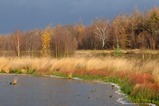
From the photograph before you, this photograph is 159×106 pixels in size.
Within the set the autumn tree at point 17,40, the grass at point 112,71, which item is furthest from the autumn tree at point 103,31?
the grass at point 112,71

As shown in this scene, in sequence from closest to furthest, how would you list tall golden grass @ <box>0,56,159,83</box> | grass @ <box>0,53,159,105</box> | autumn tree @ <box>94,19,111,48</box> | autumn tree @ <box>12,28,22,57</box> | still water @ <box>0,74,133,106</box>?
still water @ <box>0,74,133,106</box>
grass @ <box>0,53,159,105</box>
tall golden grass @ <box>0,56,159,83</box>
autumn tree @ <box>12,28,22,57</box>
autumn tree @ <box>94,19,111,48</box>

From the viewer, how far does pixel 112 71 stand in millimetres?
12828

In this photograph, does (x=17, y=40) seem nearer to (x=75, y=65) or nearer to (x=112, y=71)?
(x=75, y=65)

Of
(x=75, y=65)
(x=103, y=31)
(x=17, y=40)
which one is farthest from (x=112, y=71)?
(x=103, y=31)

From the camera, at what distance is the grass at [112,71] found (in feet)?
24.2

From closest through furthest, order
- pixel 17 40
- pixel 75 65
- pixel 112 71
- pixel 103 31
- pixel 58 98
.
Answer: pixel 58 98
pixel 112 71
pixel 75 65
pixel 17 40
pixel 103 31

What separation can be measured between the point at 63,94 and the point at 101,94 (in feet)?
4.84

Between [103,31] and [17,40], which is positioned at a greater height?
[103,31]

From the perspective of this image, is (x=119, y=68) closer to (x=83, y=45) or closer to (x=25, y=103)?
(x=25, y=103)

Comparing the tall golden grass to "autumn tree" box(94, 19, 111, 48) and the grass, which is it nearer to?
the grass

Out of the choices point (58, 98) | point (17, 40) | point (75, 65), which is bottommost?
point (58, 98)

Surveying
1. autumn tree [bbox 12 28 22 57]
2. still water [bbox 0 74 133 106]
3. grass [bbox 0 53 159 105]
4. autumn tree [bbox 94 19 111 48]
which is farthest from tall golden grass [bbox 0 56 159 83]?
autumn tree [bbox 94 19 111 48]

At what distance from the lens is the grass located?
738cm

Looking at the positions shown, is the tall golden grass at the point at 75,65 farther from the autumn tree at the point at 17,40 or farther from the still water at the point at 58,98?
the autumn tree at the point at 17,40
